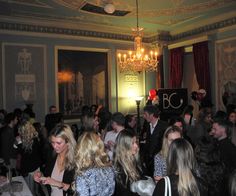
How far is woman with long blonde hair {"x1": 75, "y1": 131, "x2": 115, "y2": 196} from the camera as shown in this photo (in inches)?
84.1

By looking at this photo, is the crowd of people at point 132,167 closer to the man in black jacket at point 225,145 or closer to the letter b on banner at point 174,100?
the man in black jacket at point 225,145

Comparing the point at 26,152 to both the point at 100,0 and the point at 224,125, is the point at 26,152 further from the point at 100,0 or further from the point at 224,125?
the point at 100,0

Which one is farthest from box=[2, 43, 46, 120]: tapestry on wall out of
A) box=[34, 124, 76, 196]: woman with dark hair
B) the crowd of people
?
box=[34, 124, 76, 196]: woman with dark hair

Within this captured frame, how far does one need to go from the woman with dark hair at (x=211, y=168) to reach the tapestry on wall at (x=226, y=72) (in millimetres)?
5764

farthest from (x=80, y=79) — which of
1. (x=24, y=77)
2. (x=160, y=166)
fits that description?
(x=160, y=166)

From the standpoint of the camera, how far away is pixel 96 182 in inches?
85.1

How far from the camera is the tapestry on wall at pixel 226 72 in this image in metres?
8.11

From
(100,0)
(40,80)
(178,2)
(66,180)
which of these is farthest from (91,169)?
(40,80)

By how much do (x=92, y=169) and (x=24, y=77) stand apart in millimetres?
6611

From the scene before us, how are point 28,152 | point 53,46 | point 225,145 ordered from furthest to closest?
point 53,46 → point 28,152 → point 225,145

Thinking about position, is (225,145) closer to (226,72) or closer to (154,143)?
(154,143)

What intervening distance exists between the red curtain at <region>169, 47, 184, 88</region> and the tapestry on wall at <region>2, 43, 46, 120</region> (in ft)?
16.0

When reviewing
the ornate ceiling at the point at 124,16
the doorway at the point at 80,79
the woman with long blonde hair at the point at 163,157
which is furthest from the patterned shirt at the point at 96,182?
the doorway at the point at 80,79

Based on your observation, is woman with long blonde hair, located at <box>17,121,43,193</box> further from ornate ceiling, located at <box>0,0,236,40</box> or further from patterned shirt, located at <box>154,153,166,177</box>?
ornate ceiling, located at <box>0,0,236,40</box>
